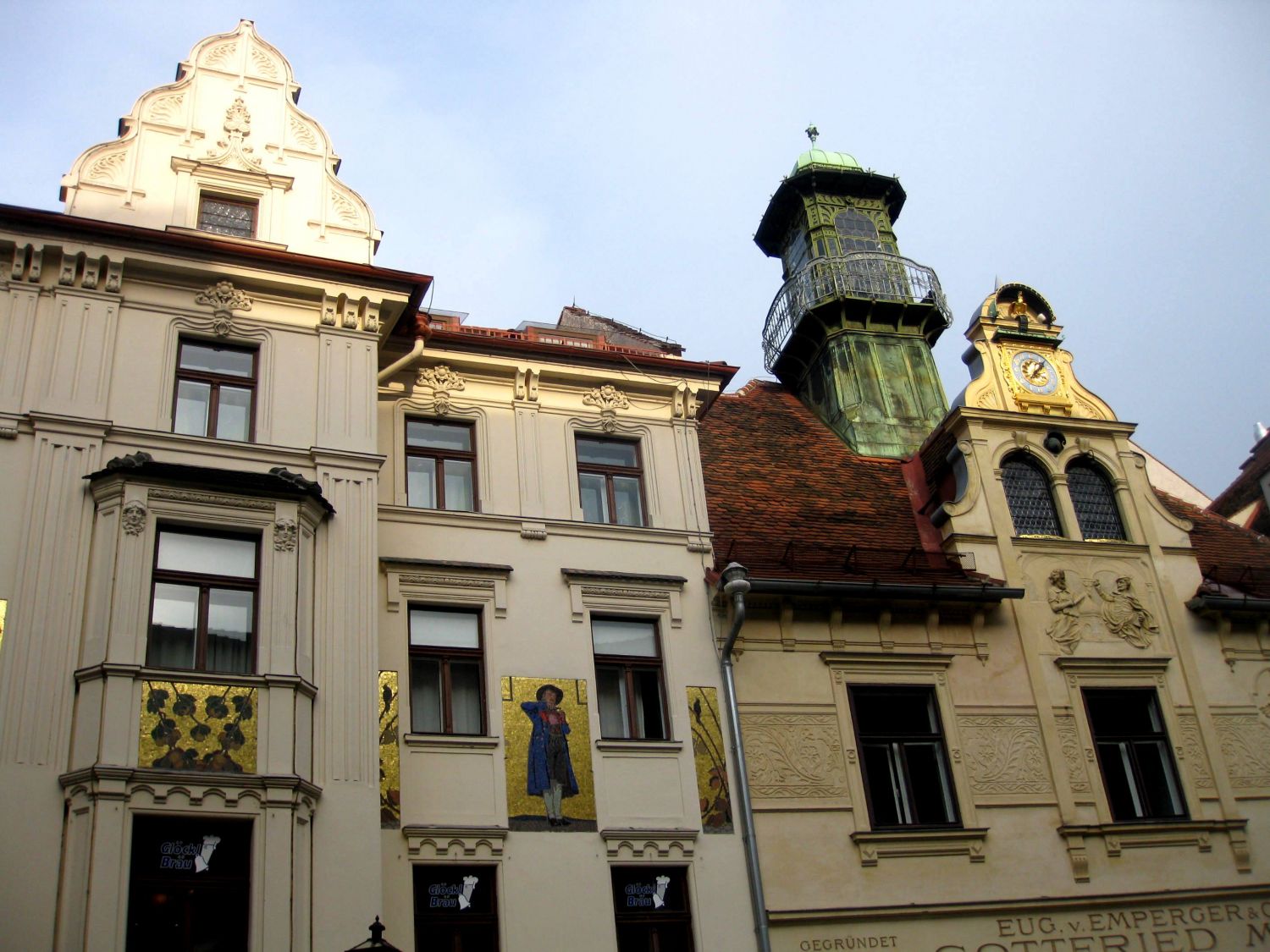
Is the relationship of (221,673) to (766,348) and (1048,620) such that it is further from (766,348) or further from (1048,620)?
(766,348)

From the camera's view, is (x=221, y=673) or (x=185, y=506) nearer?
(x=221, y=673)

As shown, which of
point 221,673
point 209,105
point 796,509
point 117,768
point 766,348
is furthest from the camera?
point 766,348

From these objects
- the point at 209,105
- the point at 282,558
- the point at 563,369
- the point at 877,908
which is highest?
the point at 209,105

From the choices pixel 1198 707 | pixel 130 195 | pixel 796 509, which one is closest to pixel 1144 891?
pixel 1198 707

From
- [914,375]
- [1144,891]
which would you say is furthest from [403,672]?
[914,375]

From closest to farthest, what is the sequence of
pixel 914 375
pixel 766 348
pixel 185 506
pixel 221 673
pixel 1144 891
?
1. pixel 221 673
2. pixel 185 506
3. pixel 1144 891
4. pixel 914 375
5. pixel 766 348

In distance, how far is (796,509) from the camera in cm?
2144

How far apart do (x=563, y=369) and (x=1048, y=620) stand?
7994 mm

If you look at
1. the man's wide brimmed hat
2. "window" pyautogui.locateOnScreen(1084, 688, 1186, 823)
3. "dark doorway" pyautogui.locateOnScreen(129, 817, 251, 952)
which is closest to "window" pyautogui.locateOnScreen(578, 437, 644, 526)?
the man's wide brimmed hat

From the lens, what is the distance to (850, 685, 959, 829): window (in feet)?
59.0

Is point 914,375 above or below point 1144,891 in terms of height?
above

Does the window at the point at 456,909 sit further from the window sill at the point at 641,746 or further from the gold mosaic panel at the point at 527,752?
the window sill at the point at 641,746

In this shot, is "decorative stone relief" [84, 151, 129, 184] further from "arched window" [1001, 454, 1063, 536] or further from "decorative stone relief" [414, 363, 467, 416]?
"arched window" [1001, 454, 1063, 536]

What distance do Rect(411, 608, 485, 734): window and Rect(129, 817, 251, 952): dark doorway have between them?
2889 mm
